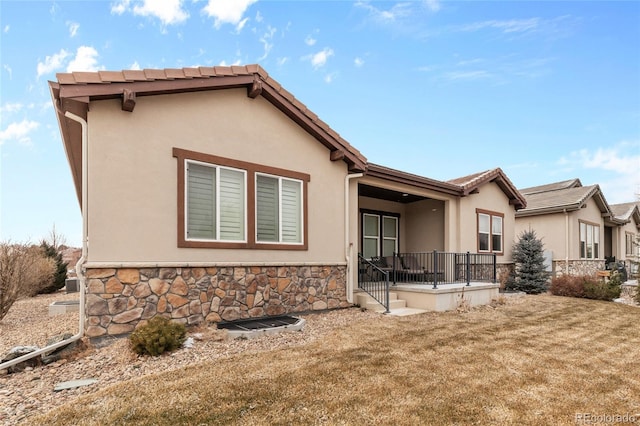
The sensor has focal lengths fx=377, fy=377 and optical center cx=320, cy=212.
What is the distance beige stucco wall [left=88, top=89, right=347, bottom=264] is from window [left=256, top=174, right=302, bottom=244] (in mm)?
303

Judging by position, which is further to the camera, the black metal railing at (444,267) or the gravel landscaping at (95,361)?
the black metal railing at (444,267)

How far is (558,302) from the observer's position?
11844 millimetres

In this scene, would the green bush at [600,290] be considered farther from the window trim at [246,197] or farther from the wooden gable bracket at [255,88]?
the wooden gable bracket at [255,88]

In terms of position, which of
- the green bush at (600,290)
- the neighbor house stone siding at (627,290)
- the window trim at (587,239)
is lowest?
the neighbor house stone siding at (627,290)

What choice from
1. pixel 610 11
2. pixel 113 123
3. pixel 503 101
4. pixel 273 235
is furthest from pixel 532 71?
pixel 113 123

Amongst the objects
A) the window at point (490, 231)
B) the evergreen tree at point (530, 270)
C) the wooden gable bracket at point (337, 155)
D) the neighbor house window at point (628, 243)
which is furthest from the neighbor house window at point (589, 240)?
the wooden gable bracket at point (337, 155)

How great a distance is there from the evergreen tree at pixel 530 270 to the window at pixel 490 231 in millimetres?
858

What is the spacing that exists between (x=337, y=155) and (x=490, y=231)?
8444mm

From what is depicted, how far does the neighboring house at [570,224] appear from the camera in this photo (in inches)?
662

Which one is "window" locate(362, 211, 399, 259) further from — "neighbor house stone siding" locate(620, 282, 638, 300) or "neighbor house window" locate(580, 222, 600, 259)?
"neighbor house window" locate(580, 222, 600, 259)

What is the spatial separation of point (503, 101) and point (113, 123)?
1781 centimetres

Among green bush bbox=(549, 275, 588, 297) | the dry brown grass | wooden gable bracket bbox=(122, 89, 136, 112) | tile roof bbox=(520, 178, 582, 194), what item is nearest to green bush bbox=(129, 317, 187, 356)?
the dry brown grass

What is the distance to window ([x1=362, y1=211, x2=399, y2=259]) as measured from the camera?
13.2 meters

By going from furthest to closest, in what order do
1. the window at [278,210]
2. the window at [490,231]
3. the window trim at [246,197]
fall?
the window at [490,231], the window at [278,210], the window trim at [246,197]
